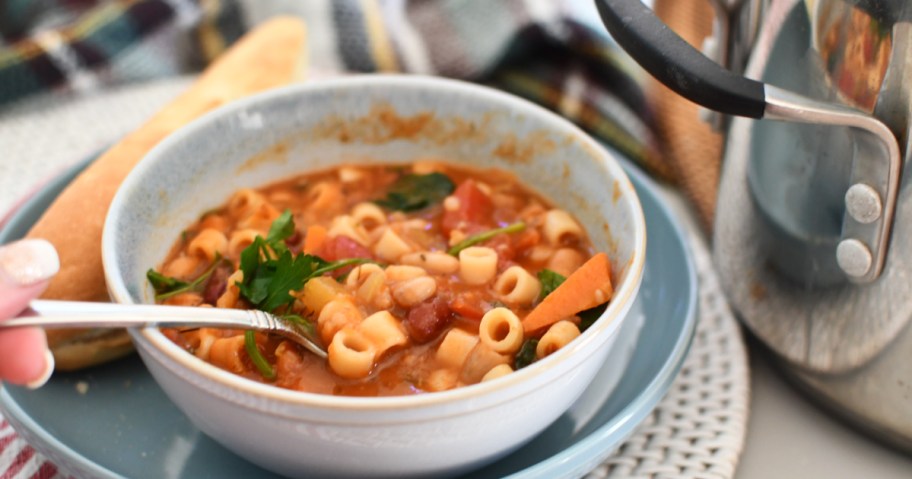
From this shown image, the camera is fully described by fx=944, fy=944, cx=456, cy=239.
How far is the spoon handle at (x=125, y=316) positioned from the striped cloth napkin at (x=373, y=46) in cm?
138

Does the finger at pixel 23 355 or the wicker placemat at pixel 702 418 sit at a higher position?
the finger at pixel 23 355

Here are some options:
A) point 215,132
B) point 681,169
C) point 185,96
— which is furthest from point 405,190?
point 681,169

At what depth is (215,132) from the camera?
76.9 inches

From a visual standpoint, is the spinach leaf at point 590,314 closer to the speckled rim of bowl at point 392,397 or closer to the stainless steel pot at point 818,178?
the speckled rim of bowl at point 392,397

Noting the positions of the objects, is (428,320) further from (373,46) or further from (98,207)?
(373,46)

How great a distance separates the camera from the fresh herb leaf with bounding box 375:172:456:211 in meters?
2.02

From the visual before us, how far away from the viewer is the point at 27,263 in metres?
1.18

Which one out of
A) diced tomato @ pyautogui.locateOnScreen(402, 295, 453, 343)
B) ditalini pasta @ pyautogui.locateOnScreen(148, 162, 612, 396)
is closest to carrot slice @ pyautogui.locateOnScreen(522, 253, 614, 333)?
ditalini pasta @ pyautogui.locateOnScreen(148, 162, 612, 396)

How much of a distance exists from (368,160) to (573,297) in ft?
2.45

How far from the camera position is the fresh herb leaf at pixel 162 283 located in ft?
5.68

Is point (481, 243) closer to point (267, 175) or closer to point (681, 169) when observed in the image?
point (267, 175)

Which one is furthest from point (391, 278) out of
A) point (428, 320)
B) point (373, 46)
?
point (373, 46)

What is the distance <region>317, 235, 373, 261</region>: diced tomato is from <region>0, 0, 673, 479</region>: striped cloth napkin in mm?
1012

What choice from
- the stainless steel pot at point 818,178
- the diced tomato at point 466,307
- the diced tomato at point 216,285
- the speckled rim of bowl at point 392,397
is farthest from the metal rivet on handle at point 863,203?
the diced tomato at point 216,285
